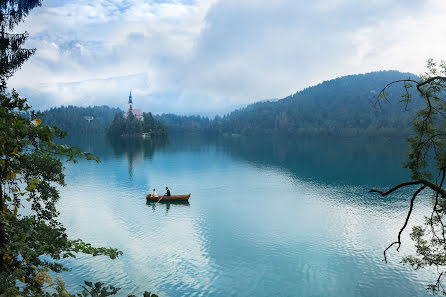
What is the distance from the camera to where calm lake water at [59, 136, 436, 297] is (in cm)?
1788

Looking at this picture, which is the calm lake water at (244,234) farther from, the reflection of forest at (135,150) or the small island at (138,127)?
the small island at (138,127)

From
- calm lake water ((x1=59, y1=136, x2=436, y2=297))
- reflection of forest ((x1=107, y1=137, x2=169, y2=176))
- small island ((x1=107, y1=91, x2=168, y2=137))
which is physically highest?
small island ((x1=107, y1=91, x2=168, y2=137))

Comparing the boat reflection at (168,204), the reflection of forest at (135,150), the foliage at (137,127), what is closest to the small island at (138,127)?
the foliage at (137,127)

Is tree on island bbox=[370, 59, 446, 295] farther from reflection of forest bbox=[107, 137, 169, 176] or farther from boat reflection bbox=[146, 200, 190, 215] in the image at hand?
reflection of forest bbox=[107, 137, 169, 176]

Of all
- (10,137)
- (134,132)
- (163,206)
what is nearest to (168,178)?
(163,206)

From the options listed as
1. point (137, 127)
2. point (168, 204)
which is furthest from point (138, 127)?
point (168, 204)

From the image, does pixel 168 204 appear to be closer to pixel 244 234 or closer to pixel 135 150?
pixel 244 234

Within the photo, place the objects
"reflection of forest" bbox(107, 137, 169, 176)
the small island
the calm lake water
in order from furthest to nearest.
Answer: the small island
"reflection of forest" bbox(107, 137, 169, 176)
the calm lake water

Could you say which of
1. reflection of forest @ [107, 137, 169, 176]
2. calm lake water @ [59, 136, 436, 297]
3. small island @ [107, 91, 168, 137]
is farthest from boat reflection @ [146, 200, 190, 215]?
small island @ [107, 91, 168, 137]

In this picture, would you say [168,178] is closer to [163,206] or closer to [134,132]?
[163,206]

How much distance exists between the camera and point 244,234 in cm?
2578

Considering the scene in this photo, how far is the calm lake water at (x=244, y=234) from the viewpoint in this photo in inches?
704

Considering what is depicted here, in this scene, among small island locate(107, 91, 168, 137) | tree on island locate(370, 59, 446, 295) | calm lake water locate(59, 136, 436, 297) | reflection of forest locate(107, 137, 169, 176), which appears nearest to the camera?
tree on island locate(370, 59, 446, 295)

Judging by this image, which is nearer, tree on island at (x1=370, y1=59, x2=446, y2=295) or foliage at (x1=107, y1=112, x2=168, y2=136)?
tree on island at (x1=370, y1=59, x2=446, y2=295)
